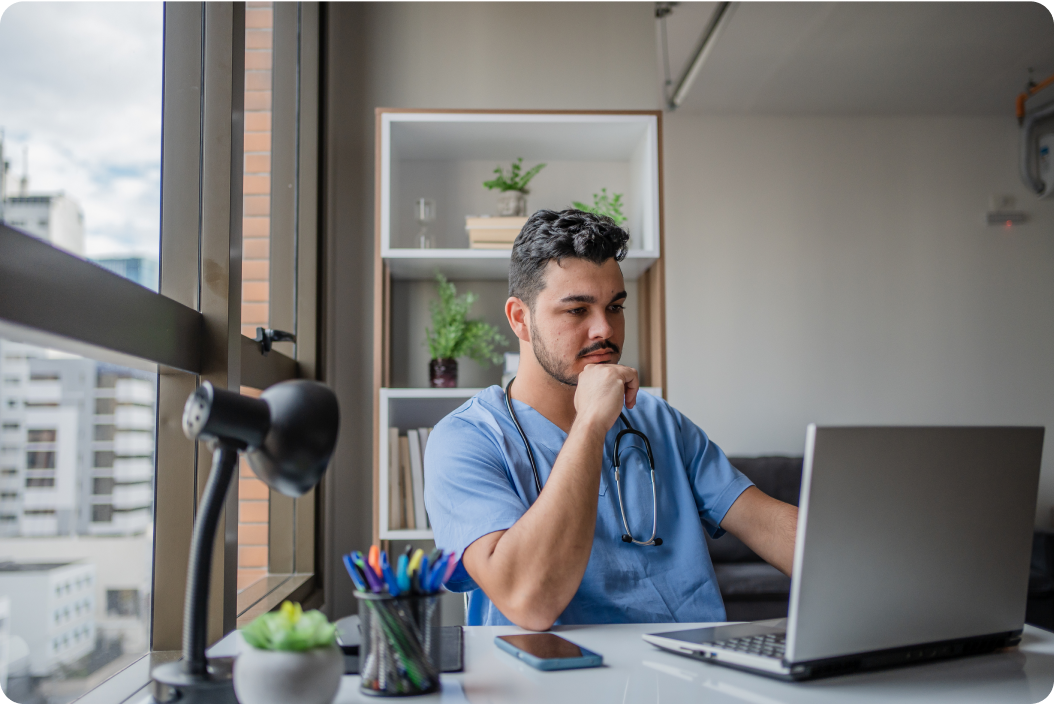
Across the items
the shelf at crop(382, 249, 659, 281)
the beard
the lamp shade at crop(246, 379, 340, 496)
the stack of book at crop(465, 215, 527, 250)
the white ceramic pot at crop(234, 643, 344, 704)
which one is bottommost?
the white ceramic pot at crop(234, 643, 344, 704)

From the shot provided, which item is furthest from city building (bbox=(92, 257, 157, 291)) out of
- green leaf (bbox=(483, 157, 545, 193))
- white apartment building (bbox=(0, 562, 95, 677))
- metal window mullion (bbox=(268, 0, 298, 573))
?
green leaf (bbox=(483, 157, 545, 193))

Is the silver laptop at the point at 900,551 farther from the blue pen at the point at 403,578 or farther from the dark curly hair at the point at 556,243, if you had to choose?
the dark curly hair at the point at 556,243

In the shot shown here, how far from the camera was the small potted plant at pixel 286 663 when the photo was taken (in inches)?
26.8

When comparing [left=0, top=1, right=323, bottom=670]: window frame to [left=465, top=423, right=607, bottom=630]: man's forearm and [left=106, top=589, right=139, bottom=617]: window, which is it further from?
[left=465, top=423, right=607, bottom=630]: man's forearm

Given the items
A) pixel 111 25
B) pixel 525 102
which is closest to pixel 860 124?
pixel 525 102

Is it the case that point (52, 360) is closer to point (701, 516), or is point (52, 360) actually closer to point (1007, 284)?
point (701, 516)

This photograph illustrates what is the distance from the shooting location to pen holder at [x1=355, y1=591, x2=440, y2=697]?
0.77 meters

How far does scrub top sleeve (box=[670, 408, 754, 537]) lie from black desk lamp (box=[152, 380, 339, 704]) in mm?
995

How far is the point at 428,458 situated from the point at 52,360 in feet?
2.05

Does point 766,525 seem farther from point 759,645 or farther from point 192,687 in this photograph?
point 192,687

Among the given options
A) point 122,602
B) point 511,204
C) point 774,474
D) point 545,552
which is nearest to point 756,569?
point 774,474

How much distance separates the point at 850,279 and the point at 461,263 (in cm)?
191

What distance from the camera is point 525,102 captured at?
3.00m

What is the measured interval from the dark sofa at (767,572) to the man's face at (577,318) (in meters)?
1.23
